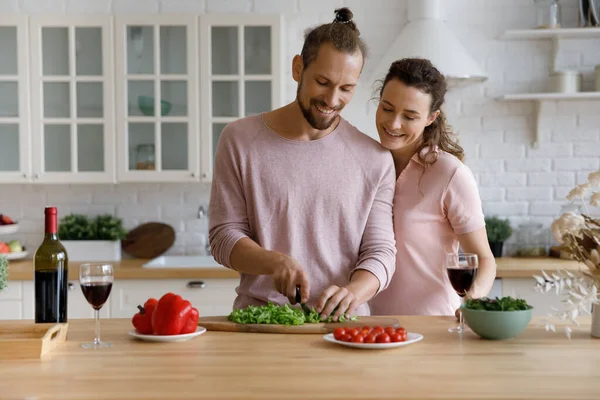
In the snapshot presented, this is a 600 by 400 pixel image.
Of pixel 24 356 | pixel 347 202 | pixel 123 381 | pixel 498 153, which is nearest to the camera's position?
pixel 123 381

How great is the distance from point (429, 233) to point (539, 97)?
88.1 inches

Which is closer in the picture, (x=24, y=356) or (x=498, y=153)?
(x=24, y=356)


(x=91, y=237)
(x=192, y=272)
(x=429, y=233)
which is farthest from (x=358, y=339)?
(x=91, y=237)

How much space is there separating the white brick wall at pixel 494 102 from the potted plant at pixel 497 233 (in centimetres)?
23

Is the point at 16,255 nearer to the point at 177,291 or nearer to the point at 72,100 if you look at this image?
the point at 72,100

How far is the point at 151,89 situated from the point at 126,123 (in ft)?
0.80

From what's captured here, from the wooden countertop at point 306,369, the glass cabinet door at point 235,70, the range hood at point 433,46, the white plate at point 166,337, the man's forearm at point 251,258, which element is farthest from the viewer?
the glass cabinet door at point 235,70

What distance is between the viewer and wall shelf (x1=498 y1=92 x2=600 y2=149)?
4.42 metres

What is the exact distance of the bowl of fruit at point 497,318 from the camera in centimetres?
199

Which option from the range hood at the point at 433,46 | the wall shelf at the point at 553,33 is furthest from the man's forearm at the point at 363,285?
the wall shelf at the point at 553,33

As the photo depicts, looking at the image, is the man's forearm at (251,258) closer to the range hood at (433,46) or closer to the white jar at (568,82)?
the range hood at (433,46)

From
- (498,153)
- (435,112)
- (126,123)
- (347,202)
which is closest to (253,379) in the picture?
(347,202)

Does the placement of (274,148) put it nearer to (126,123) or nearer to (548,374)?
(548,374)

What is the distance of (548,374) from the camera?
1.70 meters
